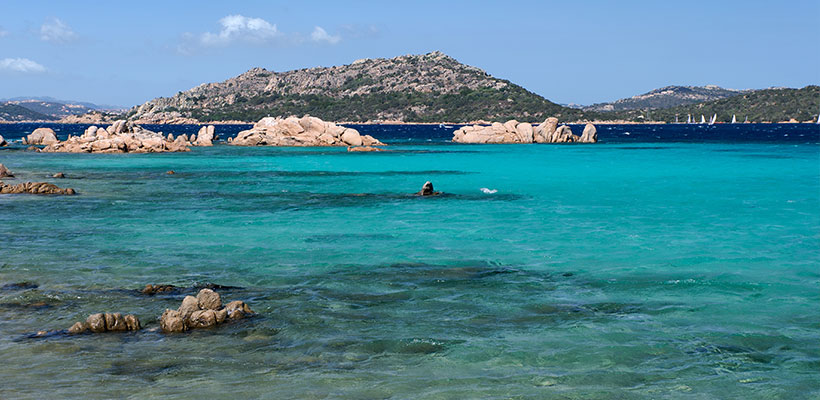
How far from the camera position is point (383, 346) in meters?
13.0

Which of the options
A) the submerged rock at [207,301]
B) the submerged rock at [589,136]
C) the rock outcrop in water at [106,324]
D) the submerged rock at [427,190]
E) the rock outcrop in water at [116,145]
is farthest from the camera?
the submerged rock at [589,136]

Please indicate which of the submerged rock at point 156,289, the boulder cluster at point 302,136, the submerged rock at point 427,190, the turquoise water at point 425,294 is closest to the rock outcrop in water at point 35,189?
the turquoise water at point 425,294

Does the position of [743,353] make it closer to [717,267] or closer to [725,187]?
[717,267]

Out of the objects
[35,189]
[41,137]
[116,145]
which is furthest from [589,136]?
[35,189]

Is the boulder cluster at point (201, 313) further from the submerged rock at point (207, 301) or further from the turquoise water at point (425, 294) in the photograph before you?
the turquoise water at point (425, 294)

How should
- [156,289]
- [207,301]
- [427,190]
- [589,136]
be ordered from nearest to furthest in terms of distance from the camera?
[207,301] < [156,289] < [427,190] < [589,136]

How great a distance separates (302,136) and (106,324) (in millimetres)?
91160

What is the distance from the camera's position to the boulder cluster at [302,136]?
336 ft

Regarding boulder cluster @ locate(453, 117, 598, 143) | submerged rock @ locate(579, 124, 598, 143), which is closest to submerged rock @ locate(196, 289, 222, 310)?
boulder cluster @ locate(453, 117, 598, 143)

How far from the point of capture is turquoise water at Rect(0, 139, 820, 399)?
11.4m

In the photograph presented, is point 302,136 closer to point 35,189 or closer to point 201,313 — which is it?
point 35,189

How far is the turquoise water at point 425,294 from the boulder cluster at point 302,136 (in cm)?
6400

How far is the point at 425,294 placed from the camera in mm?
16641

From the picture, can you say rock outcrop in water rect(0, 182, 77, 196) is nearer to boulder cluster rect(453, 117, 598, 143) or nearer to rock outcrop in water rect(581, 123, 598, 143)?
boulder cluster rect(453, 117, 598, 143)
